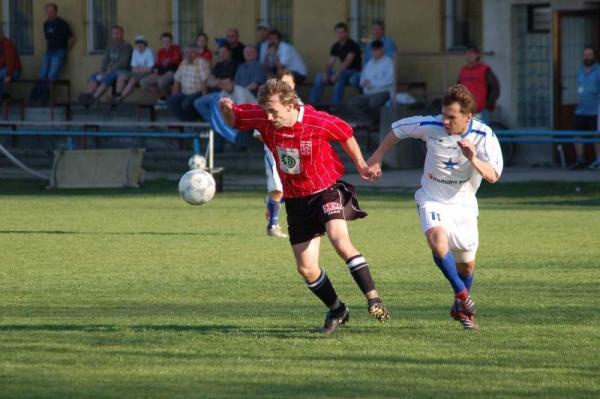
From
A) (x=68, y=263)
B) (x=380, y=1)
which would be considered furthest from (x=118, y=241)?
(x=380, y=1)

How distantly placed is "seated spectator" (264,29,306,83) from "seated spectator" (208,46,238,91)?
65 centimetres

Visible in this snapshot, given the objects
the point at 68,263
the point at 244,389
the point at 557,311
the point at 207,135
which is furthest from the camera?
the point at 207,135

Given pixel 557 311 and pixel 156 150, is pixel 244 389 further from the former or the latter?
pixel 156 150

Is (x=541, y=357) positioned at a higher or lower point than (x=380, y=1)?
lower

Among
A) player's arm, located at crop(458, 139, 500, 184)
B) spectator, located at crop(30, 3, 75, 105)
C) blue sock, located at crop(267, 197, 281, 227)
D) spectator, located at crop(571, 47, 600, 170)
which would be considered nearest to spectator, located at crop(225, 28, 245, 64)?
spectator, located at crop(30, 3, 75, 105)

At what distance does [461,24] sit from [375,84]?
2.52 m

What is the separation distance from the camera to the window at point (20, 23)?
34875 millimetres

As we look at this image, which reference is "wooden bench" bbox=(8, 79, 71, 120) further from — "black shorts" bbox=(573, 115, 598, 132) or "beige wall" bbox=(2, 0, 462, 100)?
"black shorts" bbox=(573, 115, 598, 132)

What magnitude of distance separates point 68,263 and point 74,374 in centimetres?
636

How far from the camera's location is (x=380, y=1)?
29766 mm

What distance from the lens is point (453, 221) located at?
33.4 ft

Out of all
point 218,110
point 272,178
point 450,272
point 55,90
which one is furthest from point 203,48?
point 450,272

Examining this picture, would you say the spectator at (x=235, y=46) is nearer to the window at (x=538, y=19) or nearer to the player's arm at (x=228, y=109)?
the window at (x=538, y=19)

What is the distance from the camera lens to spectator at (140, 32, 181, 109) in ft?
99.6
